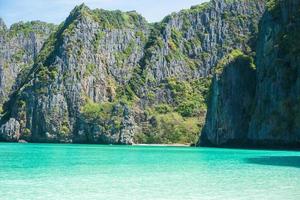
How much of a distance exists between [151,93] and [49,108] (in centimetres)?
3951

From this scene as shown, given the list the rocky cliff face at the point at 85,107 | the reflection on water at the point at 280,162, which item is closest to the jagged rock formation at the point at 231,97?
the rocky cliff face at the point at 85,107

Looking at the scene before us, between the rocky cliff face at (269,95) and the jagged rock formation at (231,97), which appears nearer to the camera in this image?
the rocky cliff face at (269,95)

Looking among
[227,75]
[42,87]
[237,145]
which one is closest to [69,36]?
[42,87]

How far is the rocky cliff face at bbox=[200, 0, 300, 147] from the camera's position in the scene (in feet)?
347

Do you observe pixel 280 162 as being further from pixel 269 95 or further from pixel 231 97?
pixel 231 97

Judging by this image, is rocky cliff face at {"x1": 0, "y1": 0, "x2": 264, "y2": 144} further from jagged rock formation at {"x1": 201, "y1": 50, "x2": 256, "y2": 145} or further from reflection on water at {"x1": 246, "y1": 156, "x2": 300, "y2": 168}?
reflection on water at {"x1": 246, "y1": 156, "x2": 300, "y2": 168}

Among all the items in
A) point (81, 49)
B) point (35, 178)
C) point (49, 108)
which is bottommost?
point (35, 178)

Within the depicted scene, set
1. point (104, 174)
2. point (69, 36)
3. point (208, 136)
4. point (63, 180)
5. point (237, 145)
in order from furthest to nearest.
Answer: point (69, 36)
point (208, 136)
point (237, 145)
point (104, 174)
point (63, 180)

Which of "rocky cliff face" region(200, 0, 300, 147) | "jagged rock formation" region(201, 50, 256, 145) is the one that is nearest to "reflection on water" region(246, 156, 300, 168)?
"rocky cliff face" region(200, 0, 300, 147)

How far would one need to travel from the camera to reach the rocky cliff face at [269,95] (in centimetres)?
10569

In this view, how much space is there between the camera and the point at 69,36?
193 m

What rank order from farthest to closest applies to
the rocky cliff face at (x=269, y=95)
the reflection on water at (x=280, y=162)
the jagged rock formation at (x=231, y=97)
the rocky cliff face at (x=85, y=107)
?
the rocky cliff face at (x=85, y=107), the jagged rock formation at (x=231, y=97), the rocky cliff face at (x=269, y=95), the reflection on water at (x=280, y=162)

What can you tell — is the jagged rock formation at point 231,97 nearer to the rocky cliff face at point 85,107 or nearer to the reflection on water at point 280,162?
the rocky cliff face at point 85,107

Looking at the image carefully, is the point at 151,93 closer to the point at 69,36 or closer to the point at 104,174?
the point at 69,36
